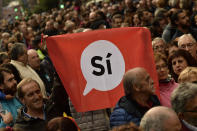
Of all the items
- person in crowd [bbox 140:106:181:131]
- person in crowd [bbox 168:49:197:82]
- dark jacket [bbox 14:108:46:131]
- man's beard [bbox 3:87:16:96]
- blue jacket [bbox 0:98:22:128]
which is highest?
person in crowd [bbox 168:49:197:82]

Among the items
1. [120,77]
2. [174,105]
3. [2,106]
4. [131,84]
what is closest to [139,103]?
[131,84]

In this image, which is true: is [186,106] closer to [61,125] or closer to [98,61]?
[61,125]

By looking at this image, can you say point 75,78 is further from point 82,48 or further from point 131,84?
point 131,84

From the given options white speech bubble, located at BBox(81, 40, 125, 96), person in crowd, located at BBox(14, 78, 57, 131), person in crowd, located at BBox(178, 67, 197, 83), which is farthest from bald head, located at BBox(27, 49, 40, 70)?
person in crowd, located at BBox(178, 67, 197, 83)

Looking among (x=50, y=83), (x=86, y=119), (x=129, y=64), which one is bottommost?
(x=86, y=119)

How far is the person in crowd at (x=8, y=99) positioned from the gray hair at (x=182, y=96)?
6.62ft

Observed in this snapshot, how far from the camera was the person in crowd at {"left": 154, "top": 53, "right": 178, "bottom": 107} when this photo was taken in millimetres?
4531

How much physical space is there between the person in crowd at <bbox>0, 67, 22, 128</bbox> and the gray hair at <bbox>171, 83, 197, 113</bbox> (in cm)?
202

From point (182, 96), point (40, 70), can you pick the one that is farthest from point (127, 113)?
point (40, 70)

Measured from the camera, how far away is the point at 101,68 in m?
4.79

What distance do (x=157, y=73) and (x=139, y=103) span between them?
43.5 inches

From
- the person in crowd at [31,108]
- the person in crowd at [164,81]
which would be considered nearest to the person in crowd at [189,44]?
the person in crowd at [164,81]

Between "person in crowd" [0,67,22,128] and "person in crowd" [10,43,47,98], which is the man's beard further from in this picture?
"person in crowd" [10,43,47,98]

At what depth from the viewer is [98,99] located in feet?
15.7
